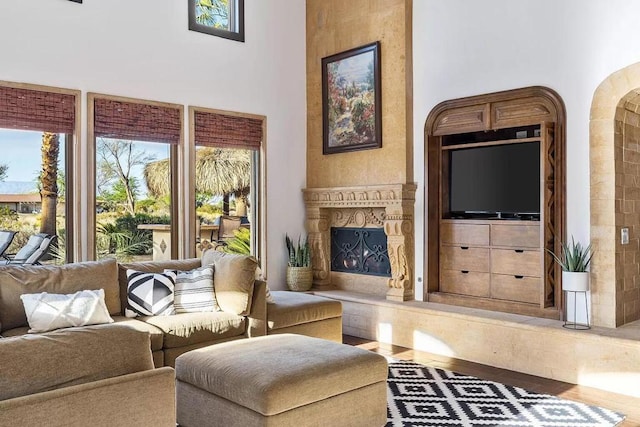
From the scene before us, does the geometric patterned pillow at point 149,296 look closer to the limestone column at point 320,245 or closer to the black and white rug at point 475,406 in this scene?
the black and white rug at point 475,406

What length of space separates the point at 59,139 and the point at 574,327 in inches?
174

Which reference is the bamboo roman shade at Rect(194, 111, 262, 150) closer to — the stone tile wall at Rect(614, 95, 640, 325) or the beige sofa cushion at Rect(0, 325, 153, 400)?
the stone tile wall at Rect(614, 95, 640, 325)

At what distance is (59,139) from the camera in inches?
198

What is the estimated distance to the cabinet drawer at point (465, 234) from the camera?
5.32 meters

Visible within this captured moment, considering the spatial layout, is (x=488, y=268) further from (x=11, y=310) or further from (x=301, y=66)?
(x=11, y=310)

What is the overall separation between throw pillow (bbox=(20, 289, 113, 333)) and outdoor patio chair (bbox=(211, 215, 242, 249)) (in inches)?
81.9

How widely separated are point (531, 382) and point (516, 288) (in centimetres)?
98

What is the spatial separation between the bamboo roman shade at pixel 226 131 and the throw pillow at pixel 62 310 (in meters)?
2.29

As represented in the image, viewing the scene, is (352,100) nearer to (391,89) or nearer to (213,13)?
(391,89)

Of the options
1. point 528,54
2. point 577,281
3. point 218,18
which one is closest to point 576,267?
point 577,281

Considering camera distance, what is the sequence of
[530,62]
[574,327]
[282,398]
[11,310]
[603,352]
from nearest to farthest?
[282,398] → [11,310] → [603,352] → [574,327] → [530,62]

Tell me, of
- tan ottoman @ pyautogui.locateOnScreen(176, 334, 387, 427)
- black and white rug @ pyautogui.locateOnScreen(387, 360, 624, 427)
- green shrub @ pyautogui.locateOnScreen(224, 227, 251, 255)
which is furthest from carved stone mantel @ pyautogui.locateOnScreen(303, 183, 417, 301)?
tan ottoman @ pyautogui.locateOnScreen(176, 334, 387, 427)

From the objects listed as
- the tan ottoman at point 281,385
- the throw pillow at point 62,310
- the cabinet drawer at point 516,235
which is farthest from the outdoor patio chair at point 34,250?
the cabinet drawer at point 516,235

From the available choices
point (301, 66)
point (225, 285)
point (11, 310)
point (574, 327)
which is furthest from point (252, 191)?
point (574, 327)
